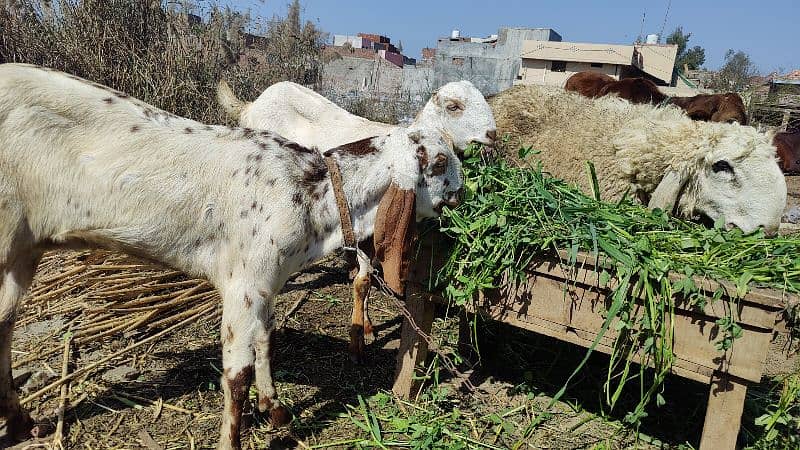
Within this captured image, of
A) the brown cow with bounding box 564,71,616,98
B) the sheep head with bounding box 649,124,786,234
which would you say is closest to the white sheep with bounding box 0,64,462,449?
the sheep head with bounding box 649,124,786,234

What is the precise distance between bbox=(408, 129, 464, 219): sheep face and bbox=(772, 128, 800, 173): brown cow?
12.7 meters

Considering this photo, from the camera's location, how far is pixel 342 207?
3047 mm

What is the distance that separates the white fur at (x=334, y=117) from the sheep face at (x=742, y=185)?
5.69ft

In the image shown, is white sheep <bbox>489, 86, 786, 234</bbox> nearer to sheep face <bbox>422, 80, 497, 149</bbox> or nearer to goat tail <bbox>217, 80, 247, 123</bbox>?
sheep face <bbox>422, 80, 497, 149</bbox>

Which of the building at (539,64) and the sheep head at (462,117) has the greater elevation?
the building at (539,64)

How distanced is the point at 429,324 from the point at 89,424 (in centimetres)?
219

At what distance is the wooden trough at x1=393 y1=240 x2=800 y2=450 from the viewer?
2555 mm

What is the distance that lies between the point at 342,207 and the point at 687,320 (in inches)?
75.2

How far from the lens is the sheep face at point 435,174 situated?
3127mm

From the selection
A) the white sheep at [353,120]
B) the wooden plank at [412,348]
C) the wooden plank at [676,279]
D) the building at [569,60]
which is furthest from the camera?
the building at [569,60]

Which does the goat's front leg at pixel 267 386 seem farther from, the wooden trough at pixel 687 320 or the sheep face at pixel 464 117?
the sheep face at pixel 464 117

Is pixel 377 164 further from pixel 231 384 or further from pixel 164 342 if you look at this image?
pixel 164 342

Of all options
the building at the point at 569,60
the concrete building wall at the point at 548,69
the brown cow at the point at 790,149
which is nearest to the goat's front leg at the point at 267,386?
the brown cow at the point at 790,149

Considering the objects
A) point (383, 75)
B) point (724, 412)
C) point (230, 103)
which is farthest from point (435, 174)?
point (383, 75)
